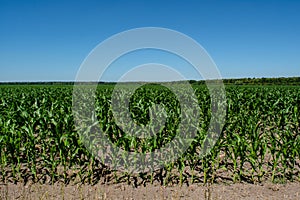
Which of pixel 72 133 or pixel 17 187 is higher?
pixel 72 133

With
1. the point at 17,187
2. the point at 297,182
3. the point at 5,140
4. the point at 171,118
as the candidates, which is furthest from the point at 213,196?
the point at 5,140

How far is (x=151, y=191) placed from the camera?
512 cm

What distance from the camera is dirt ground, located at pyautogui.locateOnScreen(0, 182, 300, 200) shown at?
16.0 ft

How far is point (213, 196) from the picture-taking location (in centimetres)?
490

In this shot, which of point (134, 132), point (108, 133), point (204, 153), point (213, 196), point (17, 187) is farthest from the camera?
point (108, 133)

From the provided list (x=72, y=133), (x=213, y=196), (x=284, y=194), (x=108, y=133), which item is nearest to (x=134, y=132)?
(x=108, y=133)

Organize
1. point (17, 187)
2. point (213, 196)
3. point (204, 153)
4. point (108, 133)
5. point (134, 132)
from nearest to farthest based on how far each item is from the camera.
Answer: point (213, 196) < point (17, 187) < point (204, 153) < point (134, 132) < point (108, 133)

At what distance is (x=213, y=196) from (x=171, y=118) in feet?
7.74

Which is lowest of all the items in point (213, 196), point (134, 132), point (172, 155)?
point (213, 196)

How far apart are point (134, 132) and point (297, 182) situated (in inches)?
122

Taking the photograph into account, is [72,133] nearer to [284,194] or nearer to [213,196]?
[213,196]

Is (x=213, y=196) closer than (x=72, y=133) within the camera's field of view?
Yes

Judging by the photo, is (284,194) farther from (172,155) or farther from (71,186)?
(71,186)

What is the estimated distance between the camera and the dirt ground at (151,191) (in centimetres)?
489
